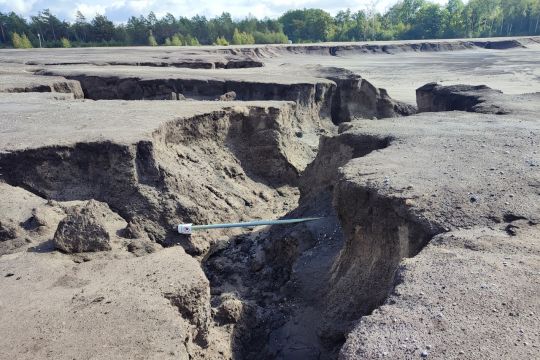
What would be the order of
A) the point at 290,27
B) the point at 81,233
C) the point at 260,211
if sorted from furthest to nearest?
the point at 290,27 → the point at 260,211 → the point at 81,233

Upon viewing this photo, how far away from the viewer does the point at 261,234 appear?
686cm

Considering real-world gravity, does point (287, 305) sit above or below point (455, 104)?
below

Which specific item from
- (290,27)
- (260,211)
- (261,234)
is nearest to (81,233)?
(261,234)

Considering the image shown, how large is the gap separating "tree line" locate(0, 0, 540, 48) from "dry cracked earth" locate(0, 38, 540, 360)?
119 ft

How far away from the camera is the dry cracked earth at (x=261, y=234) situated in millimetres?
3139

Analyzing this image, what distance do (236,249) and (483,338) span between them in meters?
4.27

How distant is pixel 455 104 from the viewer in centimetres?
1086

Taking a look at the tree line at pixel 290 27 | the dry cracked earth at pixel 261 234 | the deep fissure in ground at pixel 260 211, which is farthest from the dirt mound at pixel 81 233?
the tree line at pixel 290 27

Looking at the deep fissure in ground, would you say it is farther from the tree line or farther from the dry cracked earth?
the tree line

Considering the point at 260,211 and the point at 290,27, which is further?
the point at 290,27

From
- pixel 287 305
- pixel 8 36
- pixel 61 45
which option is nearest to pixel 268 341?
pixel 287 305

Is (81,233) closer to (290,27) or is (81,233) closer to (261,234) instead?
(261,234)

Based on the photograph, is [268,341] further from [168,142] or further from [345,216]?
[168,142]

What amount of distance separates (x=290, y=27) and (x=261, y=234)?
55788 millimetres
